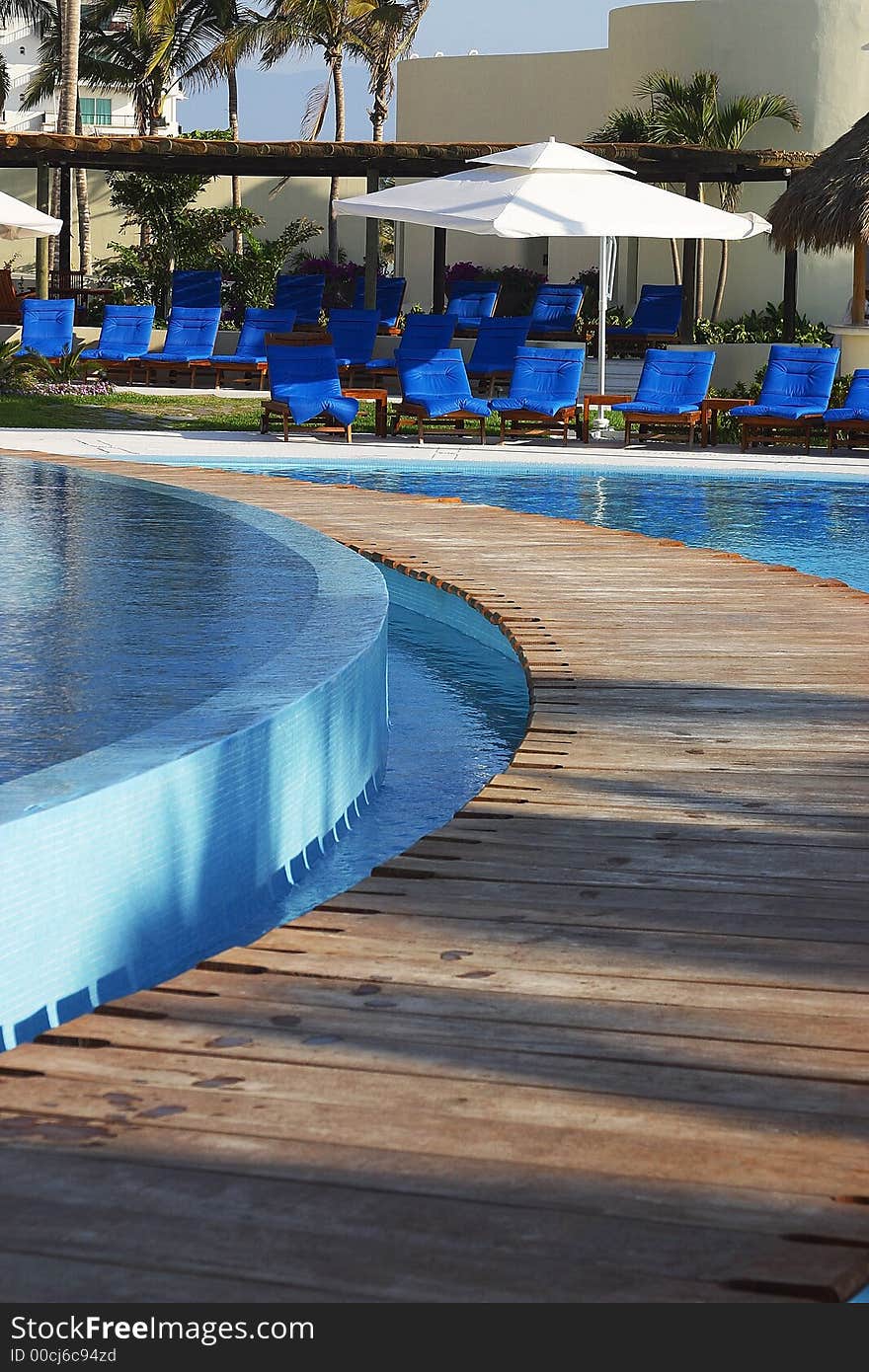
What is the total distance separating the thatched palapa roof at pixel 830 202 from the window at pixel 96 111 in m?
59.5

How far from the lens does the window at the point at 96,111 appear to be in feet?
240

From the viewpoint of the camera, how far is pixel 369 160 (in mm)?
21391

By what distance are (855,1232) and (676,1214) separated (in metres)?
0.23

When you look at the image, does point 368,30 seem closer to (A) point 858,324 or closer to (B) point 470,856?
(A) point 858,324

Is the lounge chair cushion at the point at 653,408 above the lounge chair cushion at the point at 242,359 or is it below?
below

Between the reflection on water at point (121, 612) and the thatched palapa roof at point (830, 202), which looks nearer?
the reflection on water at point (121, 612)

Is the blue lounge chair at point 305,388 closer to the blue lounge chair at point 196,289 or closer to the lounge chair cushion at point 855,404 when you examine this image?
the lounge chair cushion at point 855,404

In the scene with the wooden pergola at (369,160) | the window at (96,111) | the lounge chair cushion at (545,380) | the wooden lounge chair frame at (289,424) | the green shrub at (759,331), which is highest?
the window at (96,111)

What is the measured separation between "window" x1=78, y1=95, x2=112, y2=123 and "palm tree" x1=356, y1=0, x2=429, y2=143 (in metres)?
34.3

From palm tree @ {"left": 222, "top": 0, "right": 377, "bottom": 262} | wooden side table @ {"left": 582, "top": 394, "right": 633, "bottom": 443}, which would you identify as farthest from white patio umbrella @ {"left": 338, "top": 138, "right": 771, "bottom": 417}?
palm tree @ {"left": 222, "top": 0, "right": 377, "bottom": 262}

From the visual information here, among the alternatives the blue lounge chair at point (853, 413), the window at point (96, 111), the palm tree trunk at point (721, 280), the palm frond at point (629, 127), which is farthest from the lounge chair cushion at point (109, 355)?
the window at point (96, 111)

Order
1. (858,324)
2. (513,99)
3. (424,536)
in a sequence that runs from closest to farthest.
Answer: (424,536) → (858,324) → (513,99)
